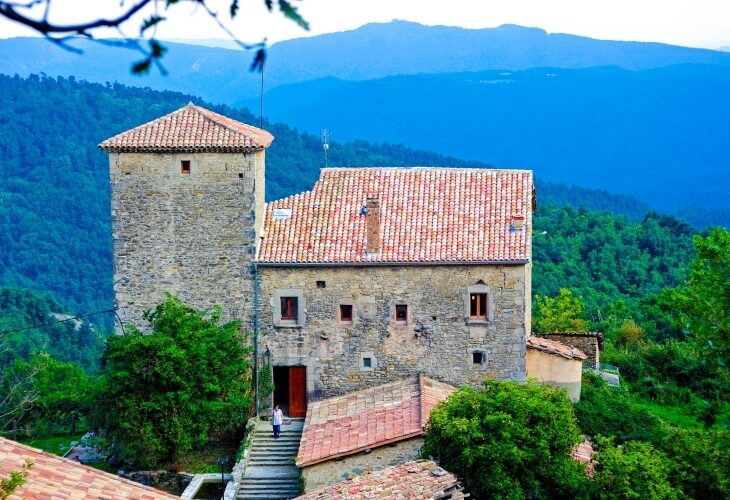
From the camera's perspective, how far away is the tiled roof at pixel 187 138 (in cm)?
2728

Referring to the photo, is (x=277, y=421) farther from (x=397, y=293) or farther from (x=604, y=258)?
(x=604, y=258)

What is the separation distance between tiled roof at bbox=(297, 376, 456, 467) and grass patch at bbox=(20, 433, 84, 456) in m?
6.87

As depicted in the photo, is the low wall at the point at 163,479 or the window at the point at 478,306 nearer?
the low wall at the point at 163,479

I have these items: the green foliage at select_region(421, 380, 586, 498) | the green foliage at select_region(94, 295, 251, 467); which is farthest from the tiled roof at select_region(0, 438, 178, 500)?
the green foliage at select_region(94, 295, 251, 467)

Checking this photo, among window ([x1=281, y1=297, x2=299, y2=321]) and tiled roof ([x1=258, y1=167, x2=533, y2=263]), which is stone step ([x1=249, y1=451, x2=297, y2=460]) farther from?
tiled roof ([x1=258, y1=167, x2=533, y2=263])

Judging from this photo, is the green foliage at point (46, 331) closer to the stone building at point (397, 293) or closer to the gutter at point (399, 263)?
the stone building at point (397, 293)

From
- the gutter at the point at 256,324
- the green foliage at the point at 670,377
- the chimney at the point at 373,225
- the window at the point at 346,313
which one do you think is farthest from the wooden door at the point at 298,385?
the green foliage at the point at 670,377

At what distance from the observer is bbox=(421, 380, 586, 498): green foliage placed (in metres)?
22.0

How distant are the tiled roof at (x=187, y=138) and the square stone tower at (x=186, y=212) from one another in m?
0.02

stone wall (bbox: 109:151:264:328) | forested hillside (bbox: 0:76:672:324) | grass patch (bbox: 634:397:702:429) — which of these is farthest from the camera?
forested hillside (bbox: 0:76:672:324)

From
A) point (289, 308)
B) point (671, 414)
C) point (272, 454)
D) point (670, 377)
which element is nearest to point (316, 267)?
point (289, 308)

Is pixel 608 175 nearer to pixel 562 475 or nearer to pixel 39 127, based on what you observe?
pixel 39 127

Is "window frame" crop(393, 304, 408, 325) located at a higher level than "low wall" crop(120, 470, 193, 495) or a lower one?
higher

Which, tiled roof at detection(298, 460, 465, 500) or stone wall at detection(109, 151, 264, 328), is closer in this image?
tiled roof at detection(298, 460, 465, 500)
